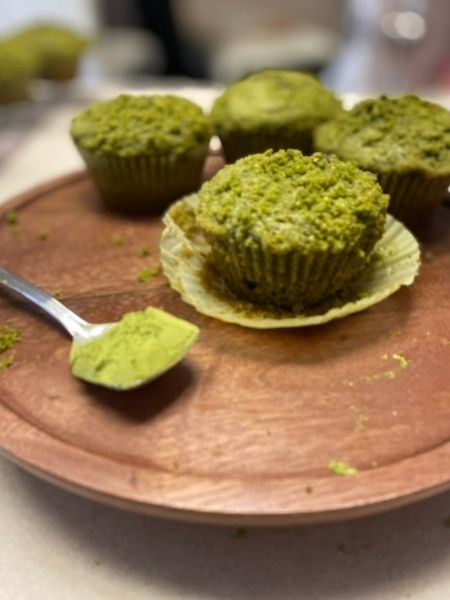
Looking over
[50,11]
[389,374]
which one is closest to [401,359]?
[389,374]

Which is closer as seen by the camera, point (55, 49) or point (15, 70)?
point (15, 70)

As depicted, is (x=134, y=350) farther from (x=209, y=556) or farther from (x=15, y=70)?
(x=15, y=70)

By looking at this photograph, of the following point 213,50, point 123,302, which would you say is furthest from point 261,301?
point 213,50

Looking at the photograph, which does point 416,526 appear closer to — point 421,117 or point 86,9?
point 421,117

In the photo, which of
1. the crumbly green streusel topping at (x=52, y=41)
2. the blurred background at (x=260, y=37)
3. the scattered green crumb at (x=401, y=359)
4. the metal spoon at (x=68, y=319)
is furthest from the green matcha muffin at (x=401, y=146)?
the blurred background at (x=260, y=37)

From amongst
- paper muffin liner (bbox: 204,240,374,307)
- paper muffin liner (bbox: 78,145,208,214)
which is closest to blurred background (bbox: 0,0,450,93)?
paper muffin liner (bbox: 78,145,208,214)

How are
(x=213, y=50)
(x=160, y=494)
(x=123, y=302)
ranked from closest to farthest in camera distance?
(x=160, y=494), (x=123, y=302), (x=213, y=50)

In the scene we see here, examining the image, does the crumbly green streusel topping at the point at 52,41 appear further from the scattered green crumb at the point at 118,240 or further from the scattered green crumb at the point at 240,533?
the scattered green crumb at the point at 240,533
